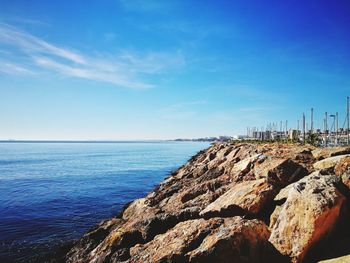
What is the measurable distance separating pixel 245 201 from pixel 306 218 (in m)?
2.39

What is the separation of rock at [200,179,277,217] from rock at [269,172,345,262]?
121cm

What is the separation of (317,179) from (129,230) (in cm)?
692

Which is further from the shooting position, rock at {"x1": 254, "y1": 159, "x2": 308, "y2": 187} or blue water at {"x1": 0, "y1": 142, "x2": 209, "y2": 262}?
blue water at {"x1": 0, "y1": 142, "x2": 209, "y2": 262}

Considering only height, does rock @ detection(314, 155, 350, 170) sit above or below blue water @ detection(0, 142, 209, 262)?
above

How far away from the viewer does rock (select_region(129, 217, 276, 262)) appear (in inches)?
312

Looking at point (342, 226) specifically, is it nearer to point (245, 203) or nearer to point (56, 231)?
point (245, 203)

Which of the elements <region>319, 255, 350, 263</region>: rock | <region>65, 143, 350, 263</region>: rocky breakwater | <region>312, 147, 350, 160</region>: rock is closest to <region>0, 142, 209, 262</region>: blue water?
<region>65, 143, 350, 263</region>: rocky breakwater

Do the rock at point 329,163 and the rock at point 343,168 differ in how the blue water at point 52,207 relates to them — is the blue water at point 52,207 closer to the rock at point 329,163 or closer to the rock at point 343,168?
the rock at point 329,163

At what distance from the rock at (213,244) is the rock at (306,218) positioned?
0.56 m

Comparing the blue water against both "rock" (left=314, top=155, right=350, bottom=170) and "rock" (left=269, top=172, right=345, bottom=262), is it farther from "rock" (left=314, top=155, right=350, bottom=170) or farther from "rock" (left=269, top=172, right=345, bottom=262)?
"rock" (left=314, top=155, right=350, bottom=170)

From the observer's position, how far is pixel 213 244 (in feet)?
26.1

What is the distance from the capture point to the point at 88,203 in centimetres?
2756

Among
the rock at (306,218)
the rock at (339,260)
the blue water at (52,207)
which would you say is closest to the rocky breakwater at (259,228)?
the rock at (306,218)

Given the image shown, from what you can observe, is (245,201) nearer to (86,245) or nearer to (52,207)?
(86,245)
